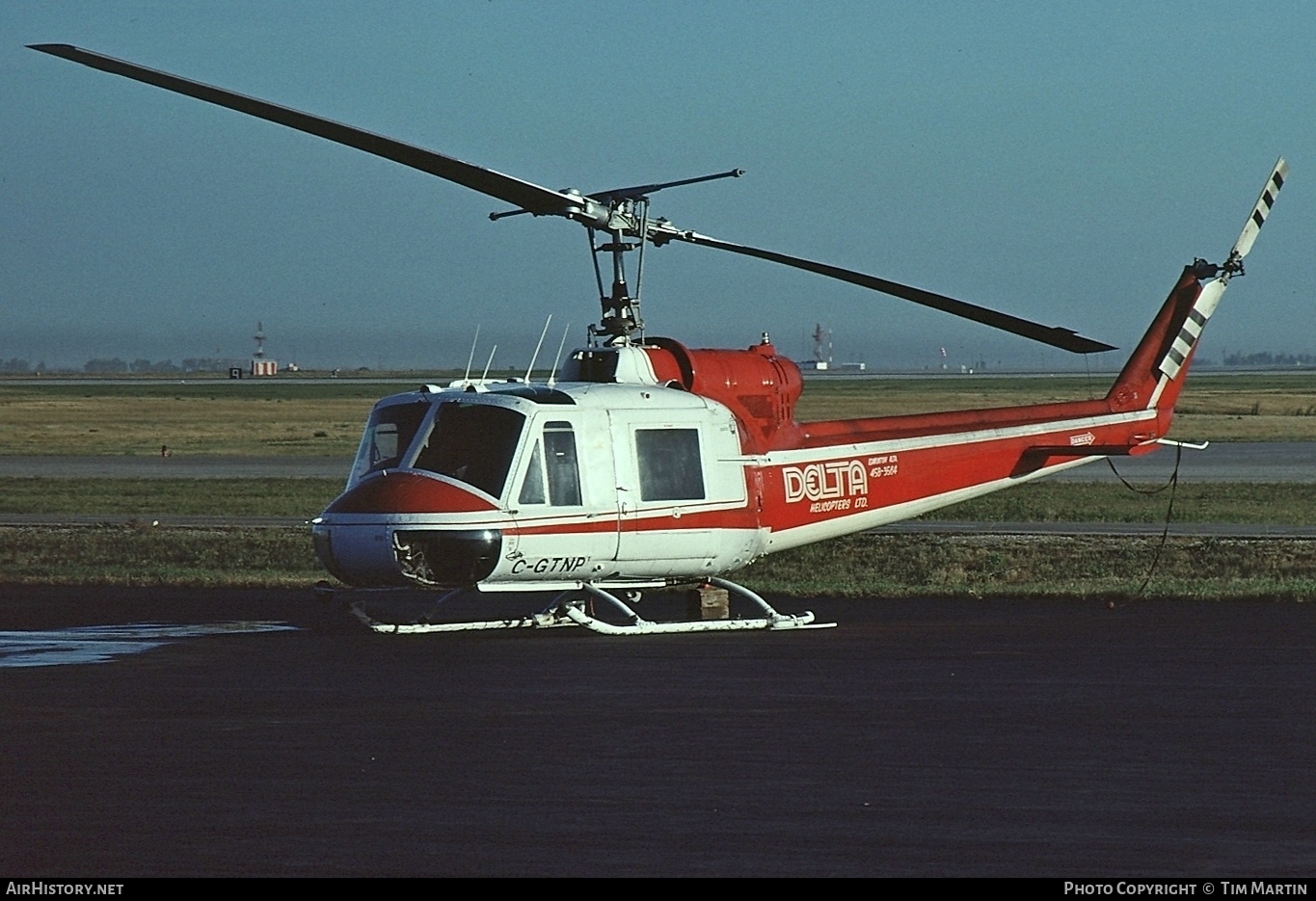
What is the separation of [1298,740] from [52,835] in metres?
7.33

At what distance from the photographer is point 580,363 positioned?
19484 mm

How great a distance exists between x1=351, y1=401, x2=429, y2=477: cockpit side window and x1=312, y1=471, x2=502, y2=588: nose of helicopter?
0.57 m

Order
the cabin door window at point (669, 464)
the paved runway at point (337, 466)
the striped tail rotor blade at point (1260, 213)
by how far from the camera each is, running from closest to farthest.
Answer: the cabin door window at point (669, 464), the striped tail rotor blade at point (1260, 213), the paved runway at point (337, 466)

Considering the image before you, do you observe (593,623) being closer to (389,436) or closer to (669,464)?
(669,464)

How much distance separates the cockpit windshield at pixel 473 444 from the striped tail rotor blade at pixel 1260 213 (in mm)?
10006

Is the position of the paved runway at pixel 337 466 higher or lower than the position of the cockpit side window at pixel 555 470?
lower

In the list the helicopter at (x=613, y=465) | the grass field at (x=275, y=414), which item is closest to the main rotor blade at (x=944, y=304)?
the helicopter at (x=613, y=465)

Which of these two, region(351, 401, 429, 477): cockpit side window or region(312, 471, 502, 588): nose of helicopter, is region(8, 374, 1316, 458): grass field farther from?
region(312, 471, 502, 588): nose of helicopter

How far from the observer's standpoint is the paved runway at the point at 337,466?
48.5 m

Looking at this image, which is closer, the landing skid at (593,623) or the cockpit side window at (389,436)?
the cockpit side window at (389,436)

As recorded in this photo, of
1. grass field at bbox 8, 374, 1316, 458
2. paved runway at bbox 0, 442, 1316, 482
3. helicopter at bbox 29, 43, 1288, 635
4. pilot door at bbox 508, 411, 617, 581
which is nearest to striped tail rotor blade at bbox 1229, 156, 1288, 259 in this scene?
helicopter at bbox 29, 43, 1288, 635

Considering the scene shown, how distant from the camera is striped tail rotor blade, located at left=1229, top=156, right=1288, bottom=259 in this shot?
23281 millimetres

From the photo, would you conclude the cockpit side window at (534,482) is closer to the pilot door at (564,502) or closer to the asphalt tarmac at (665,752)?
the pilot door at (564,502)

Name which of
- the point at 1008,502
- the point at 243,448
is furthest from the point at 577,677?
the point at 243,448
